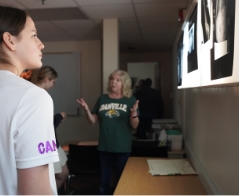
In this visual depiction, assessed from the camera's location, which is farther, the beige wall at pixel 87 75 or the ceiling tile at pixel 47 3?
the beige wall at pixel 87 75

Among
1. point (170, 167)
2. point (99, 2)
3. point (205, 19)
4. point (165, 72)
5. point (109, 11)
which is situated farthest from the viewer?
point (165, 72)

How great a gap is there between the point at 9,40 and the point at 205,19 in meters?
0.94

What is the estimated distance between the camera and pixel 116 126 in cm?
275

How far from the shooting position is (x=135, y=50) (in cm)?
636

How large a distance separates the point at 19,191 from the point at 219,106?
103cm

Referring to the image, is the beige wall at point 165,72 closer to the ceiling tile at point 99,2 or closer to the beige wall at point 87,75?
the beige wall at point 87,75

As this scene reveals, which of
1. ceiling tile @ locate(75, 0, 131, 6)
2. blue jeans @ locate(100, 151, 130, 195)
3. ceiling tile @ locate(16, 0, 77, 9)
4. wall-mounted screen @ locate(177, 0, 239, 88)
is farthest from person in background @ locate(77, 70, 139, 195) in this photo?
wall-mounted screen @ locate(177, 0, 239, 88)

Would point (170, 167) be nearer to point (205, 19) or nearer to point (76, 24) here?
point (205, 19)

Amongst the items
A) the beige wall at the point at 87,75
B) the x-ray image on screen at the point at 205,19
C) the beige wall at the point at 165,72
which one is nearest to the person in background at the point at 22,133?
the x-ray image on screen at the point at 205,19

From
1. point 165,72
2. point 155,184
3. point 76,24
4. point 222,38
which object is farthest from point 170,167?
point 165,72

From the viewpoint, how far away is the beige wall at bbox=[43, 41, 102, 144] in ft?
16.9

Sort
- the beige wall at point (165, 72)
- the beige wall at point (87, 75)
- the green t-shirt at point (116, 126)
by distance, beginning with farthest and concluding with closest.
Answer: the beige wall at point (165, 72) → the beige wall at point (87, 75) → the green t-shirt at point (116, 126)

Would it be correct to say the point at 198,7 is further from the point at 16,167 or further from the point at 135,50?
the point at 135,50

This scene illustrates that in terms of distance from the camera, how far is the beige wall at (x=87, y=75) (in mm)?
5160
